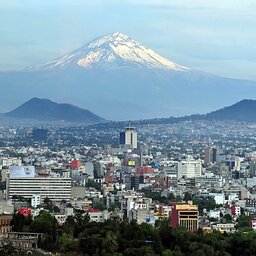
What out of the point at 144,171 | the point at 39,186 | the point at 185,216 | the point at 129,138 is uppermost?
the point at 129,138

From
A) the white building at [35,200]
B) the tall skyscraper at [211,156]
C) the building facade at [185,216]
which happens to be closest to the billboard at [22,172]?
the white building at [35,200]

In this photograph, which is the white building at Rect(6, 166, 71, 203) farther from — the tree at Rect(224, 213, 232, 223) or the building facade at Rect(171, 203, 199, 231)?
the building facade at Rect(171, 203, 199, 231)

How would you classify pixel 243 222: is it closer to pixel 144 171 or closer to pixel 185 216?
pixel 185 216

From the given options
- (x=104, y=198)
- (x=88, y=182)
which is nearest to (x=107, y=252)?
(x=104, y=198)

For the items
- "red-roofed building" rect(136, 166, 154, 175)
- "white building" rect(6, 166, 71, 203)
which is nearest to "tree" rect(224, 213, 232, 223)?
"white building" rect(6, 166, 71, 203)

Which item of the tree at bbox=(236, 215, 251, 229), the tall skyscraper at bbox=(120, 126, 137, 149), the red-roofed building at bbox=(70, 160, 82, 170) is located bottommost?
the tree at bbox=(236, 215, 251, 229)

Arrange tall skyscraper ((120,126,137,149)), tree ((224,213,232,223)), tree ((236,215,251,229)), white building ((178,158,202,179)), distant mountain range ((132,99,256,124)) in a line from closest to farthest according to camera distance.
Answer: tree ((236,215,251,229)) → tree ((224,213,232,223)) → white building ((178,158,202,179)) → tall skyscraper ((120,126,137,149)) → distant mountain range ((132,99,256,124))

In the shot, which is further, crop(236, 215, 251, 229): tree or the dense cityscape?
crop(236, 215, 251, 229): tree

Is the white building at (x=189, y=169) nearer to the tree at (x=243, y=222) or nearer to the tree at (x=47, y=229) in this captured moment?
the tree at (x=243, y=222)

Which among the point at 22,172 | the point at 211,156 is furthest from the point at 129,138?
the point at 22,172

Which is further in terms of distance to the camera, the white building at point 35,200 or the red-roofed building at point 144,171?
the red-roofed building at point 144,171

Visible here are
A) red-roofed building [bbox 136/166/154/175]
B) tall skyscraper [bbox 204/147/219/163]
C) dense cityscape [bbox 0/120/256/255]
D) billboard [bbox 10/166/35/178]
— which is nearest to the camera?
dense cityscape [bbox 0/120/256/255]
